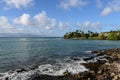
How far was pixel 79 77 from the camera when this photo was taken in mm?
25516

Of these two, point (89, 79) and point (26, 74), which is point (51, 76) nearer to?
point (26, 74)

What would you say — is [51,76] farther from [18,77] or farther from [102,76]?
[102,76]

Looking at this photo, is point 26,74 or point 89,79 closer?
point 89,79

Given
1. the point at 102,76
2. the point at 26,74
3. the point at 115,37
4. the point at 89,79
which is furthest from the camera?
the point at 115,37

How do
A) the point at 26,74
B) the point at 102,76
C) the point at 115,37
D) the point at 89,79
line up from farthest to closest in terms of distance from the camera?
the point at 115,37, the point at 26,74, the point at 102,76, the point at 89,79

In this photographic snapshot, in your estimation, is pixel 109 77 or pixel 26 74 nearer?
pixel 109 77

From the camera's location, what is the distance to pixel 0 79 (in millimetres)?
25281

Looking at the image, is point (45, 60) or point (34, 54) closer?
point (45, 60)

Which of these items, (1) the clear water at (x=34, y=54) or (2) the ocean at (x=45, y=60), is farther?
(1) the clear water at (x=34, y=54)

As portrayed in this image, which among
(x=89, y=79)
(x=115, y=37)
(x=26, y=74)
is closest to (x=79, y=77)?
(x=89, y=79)

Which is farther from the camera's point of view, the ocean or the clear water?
the clear water

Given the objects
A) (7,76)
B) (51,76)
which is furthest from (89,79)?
(7,76)

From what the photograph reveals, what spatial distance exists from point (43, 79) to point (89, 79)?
266 inches

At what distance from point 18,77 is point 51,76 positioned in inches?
202
